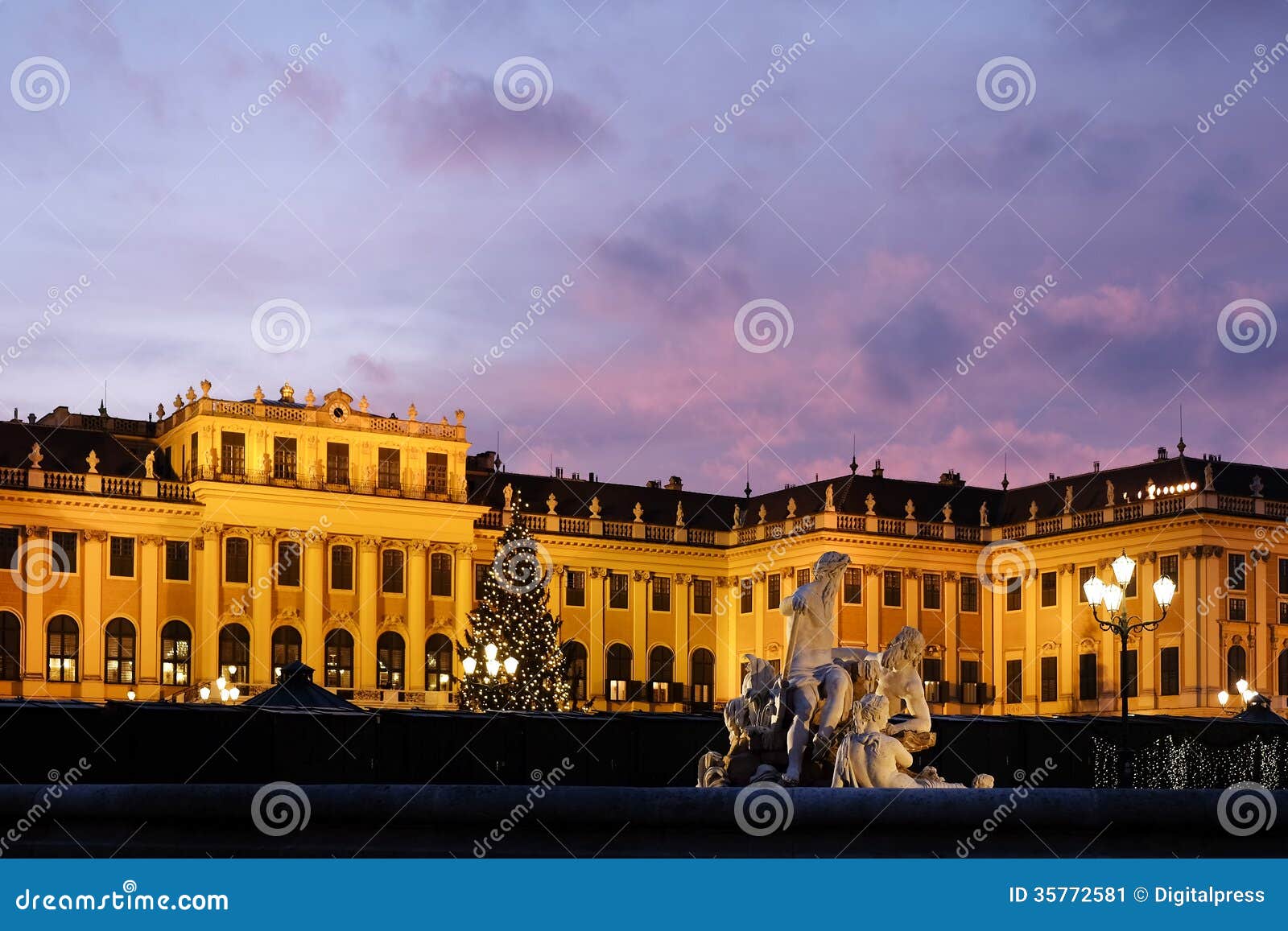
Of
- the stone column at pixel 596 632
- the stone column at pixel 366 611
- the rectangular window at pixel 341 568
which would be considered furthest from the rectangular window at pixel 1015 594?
the rectangular window at pixel 341 568

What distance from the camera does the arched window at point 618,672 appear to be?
8906cm

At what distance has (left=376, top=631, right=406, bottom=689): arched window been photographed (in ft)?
274

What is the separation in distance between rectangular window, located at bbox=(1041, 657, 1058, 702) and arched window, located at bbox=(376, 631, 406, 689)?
83.6ft

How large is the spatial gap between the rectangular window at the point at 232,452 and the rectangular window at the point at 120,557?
4.43 m

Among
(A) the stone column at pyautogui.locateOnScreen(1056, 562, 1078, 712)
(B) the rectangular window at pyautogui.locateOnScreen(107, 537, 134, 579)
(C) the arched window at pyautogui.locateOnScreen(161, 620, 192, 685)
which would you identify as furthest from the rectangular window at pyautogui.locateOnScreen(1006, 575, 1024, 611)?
(B) the rectangular window at pyautogui.locateOnScreen(107, 537, 134, 579)

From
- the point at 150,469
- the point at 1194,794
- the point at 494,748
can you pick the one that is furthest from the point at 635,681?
the point at 1194,794

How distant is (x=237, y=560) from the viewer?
81.8 m

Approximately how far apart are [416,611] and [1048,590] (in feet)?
83.7

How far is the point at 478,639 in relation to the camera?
61906 millimetres

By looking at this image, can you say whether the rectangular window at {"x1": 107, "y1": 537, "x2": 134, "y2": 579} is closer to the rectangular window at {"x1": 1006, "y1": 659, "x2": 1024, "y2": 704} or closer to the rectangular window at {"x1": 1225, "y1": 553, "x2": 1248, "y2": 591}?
the rectangular window at {"x1": 1006, "y1": 659, "x2": 1024, "y2": 704}

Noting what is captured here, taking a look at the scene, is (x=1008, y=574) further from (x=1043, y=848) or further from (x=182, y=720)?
(x=1043, y=848)

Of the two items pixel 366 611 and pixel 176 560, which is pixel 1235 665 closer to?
pixel 366 611

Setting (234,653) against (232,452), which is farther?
(232,452)

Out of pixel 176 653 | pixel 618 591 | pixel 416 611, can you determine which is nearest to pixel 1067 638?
pixel 618 591
